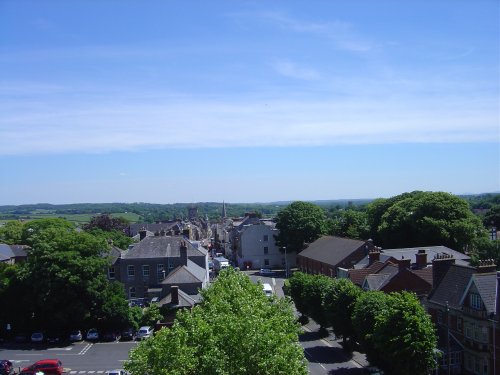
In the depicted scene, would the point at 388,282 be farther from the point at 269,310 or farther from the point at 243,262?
the point at 243,262

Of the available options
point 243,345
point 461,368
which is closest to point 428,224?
point 461,368

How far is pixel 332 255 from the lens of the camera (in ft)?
245

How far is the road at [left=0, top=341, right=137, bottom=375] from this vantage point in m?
45.2

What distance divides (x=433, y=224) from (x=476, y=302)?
38.4m

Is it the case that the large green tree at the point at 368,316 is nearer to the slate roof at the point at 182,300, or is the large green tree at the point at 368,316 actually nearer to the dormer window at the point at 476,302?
the dormer window at the point at 476,302

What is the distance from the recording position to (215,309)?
101ft

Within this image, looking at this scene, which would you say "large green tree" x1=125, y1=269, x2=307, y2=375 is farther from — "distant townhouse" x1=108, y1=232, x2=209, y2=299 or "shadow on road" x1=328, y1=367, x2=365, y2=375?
"distant townhouse" x1=108, y1=232, x2=209, y2=299

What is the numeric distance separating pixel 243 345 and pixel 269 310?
32.9ft

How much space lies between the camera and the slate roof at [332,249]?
234 feet

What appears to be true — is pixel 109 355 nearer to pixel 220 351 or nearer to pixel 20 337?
pixel 20 337

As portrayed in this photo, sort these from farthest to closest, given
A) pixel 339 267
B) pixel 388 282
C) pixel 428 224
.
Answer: pixel 428 224
pixel 339 267
pixel 388 282

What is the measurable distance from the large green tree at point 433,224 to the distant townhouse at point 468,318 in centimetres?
3233

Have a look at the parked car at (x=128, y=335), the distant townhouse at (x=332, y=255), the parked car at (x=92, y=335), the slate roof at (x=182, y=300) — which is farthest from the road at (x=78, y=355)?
the distant townhouse at (x=332, y=255)

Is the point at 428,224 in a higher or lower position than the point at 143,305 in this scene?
higher
